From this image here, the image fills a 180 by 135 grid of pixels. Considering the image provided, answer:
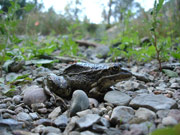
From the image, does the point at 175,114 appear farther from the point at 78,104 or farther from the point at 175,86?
the point at 175,86

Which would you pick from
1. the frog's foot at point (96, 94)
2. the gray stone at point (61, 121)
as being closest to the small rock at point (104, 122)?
the gray stone at point (61, 121)

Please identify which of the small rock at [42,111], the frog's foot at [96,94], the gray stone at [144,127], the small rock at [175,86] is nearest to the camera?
the gray stone at [144,127]

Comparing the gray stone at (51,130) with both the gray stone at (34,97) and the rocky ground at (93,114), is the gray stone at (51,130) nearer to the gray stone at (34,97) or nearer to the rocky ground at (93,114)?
the rocky ground at (93,114)

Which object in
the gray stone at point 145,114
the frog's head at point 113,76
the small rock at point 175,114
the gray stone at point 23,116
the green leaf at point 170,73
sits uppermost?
the frog's head at point 113,76

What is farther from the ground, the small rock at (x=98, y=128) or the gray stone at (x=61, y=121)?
the small rock at (x=98, y=128)

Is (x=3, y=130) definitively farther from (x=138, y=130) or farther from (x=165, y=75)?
(x=165, y=75)

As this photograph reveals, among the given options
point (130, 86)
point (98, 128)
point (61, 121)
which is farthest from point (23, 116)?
point (130, 86)
